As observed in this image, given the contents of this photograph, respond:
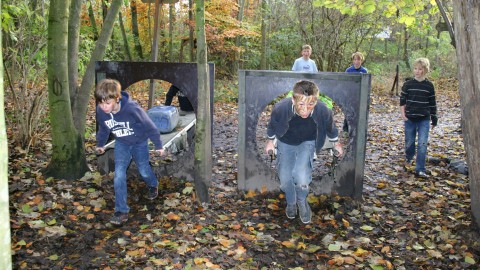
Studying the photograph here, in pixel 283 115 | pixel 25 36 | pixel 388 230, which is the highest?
pixel 25 36

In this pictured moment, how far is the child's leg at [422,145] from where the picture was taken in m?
6.41

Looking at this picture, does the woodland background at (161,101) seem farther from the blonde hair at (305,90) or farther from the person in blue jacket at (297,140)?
the blonde hair at (305,90)

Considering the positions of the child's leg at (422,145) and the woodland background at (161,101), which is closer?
the woodland background at (161,101)

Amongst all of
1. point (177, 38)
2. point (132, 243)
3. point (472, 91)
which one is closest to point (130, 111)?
point (132, 243)

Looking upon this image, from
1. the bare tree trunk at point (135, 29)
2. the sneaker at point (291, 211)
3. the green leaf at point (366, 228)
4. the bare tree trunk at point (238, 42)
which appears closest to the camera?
the green leaf at point (366, 228)

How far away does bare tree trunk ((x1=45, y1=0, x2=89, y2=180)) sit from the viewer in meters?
5.16

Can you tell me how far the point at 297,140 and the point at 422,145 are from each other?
2.73 metres

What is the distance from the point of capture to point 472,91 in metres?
4.00

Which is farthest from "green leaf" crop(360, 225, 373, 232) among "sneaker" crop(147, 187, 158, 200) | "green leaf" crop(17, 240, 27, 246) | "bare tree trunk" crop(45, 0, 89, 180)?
"bare tree trunk" crop(45, 0, 89, 180)

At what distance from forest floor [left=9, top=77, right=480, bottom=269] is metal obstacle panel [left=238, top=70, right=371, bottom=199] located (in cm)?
18

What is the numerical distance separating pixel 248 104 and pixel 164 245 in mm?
2130

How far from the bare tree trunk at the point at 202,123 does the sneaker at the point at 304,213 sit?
1122 mm

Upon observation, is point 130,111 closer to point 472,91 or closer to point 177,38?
point 472,91

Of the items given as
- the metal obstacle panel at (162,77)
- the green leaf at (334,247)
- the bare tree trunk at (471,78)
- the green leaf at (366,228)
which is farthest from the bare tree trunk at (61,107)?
the bare tree trunk at (471,78)
